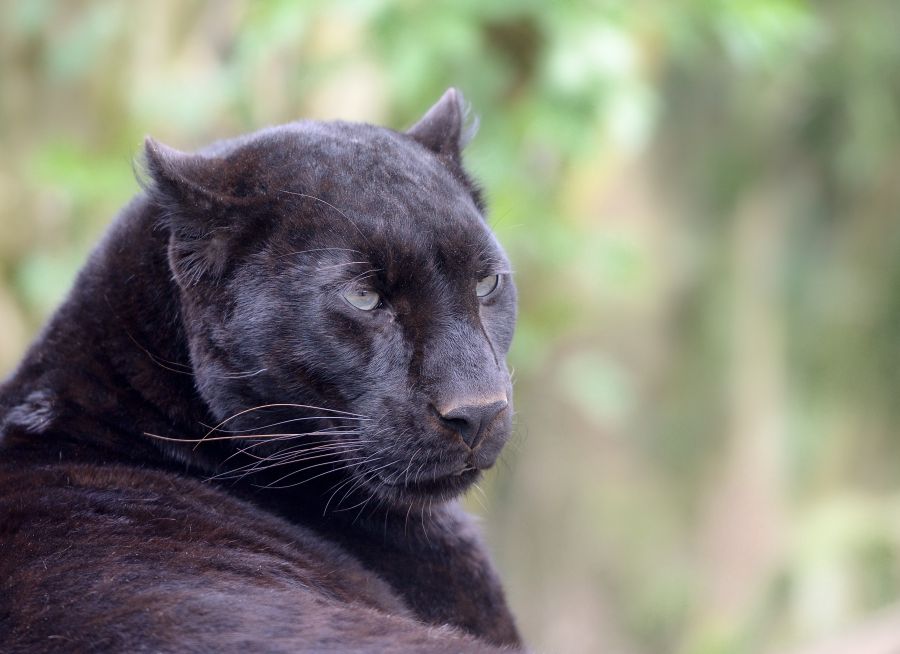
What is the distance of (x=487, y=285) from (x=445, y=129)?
0.56 metres

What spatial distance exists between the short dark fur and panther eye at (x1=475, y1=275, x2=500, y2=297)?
32mm

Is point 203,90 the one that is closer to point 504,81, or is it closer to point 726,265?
point 504,81

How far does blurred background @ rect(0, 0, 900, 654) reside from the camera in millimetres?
4785

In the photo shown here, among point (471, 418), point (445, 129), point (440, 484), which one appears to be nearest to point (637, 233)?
point (445, 129)

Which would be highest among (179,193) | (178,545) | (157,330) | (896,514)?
(896,514)

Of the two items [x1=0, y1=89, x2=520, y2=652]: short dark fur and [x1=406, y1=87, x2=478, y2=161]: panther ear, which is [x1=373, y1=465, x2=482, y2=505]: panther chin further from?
[x1=406, y1=87, x2=478, y2=161]: panther ear

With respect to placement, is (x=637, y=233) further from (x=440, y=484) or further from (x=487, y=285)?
(x=440, y=484)

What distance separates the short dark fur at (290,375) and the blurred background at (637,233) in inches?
72.2

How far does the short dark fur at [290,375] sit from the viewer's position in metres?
2.21

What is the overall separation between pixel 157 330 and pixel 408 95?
8.13 feet

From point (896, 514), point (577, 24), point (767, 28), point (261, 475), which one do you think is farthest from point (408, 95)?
point (896, 514)

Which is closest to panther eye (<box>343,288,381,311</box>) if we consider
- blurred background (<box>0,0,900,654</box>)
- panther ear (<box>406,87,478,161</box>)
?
panther ear (<box>406,87,478,161</box>)

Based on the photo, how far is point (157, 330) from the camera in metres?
2.38

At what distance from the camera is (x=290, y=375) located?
7.50 ft
